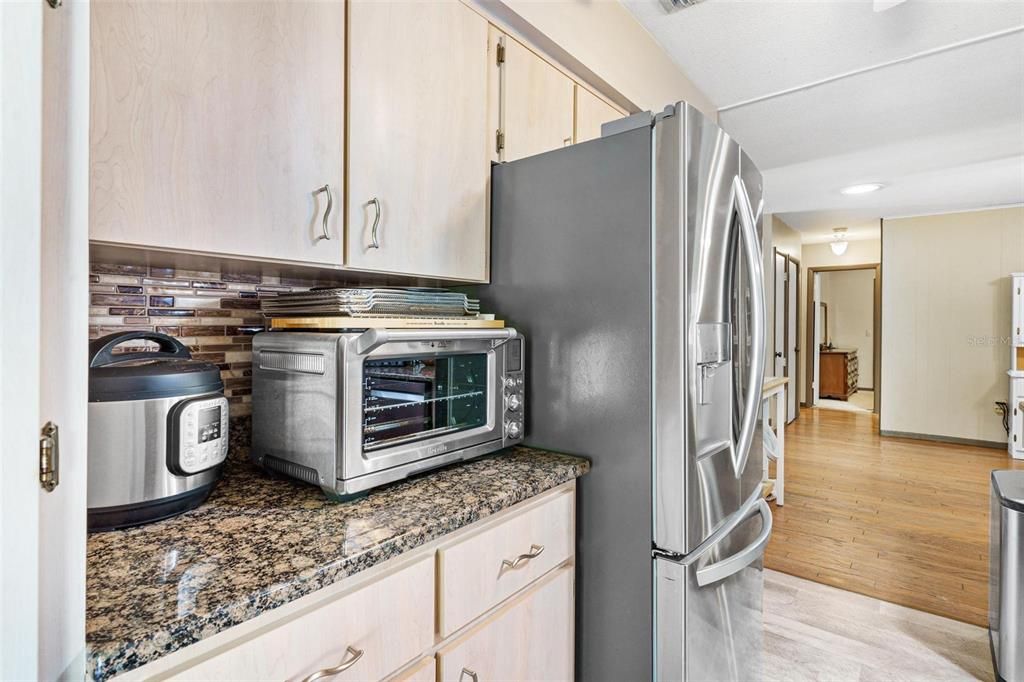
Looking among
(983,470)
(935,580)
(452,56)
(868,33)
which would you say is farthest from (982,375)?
(452,56)

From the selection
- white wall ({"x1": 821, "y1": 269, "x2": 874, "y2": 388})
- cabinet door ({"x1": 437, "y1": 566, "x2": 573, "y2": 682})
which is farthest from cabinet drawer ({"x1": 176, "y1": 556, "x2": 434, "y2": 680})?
white wall ({"x1": 821, "y1": 269, "x2": 874, "y2": 388})

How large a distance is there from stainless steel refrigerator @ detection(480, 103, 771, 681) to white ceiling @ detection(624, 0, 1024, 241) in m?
1.14

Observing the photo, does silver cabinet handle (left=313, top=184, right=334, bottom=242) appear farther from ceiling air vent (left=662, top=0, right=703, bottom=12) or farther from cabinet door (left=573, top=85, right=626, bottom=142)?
ceiling air vent (left=662, top=0, right=703, bottom=12)

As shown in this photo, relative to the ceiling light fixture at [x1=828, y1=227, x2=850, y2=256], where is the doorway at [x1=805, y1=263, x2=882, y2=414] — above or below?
below

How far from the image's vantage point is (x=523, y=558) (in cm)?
119

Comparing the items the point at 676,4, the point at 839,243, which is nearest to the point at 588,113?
the point at 676,4

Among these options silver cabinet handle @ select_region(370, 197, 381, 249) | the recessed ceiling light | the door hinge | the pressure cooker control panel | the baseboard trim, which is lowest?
the baseboard trim

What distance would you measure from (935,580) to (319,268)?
3.18 metres

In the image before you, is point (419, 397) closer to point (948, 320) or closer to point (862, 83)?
point (862, 83)

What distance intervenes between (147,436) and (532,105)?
1.45m

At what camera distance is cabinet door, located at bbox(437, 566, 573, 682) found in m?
1.04

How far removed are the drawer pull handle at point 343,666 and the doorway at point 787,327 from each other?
19.7ft

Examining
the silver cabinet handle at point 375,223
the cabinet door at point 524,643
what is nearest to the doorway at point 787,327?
the cabinet door at point 524,643

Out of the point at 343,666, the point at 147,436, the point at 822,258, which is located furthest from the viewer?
the point at 822,258
